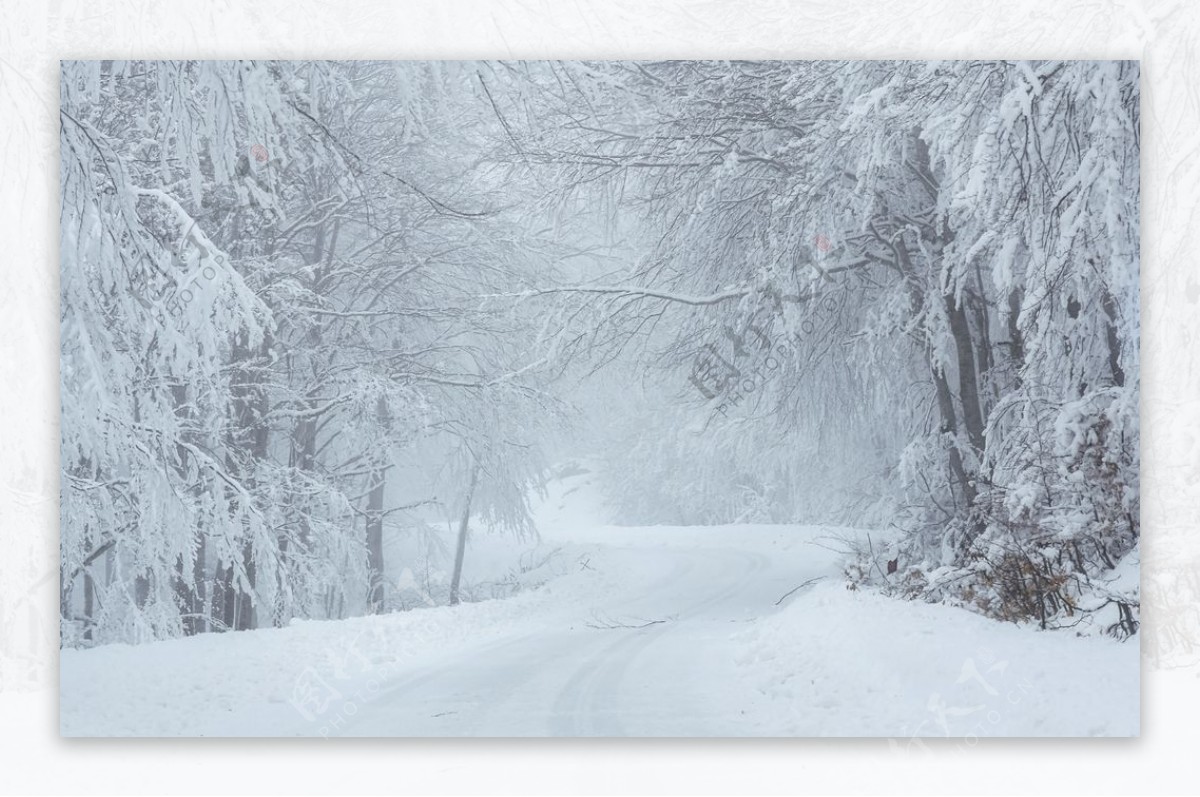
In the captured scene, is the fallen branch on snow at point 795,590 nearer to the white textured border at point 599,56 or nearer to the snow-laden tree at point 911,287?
the snow-laden tree at point 911,287

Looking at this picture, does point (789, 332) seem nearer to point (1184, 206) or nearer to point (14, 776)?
point (1184, 206)

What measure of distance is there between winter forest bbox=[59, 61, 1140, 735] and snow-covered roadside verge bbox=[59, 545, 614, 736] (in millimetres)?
94

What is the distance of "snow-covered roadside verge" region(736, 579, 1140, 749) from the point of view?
3.53m

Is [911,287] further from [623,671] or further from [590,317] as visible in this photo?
[623,671]

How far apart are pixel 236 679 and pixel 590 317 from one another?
2.11 meters

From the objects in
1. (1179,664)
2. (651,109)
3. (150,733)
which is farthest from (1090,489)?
(150,733)

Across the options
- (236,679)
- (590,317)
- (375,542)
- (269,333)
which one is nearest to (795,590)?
(590,317)

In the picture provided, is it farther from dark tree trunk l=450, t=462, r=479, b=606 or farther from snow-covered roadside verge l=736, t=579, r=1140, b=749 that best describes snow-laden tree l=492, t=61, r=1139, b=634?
dark tree trunk l=450, t=462, r=479, b=606

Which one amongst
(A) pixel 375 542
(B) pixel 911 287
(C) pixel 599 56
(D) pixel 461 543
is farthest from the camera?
(B) pixel 911 287

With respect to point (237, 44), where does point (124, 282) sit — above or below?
below

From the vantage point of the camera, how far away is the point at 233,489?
12.6ft

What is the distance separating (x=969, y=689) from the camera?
141 inches

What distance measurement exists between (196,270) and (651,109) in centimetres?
205

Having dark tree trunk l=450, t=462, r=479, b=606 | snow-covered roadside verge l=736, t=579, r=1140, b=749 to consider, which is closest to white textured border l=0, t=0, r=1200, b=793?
snow-covered roadside verge l=736, t=579, r=1140, b=749
